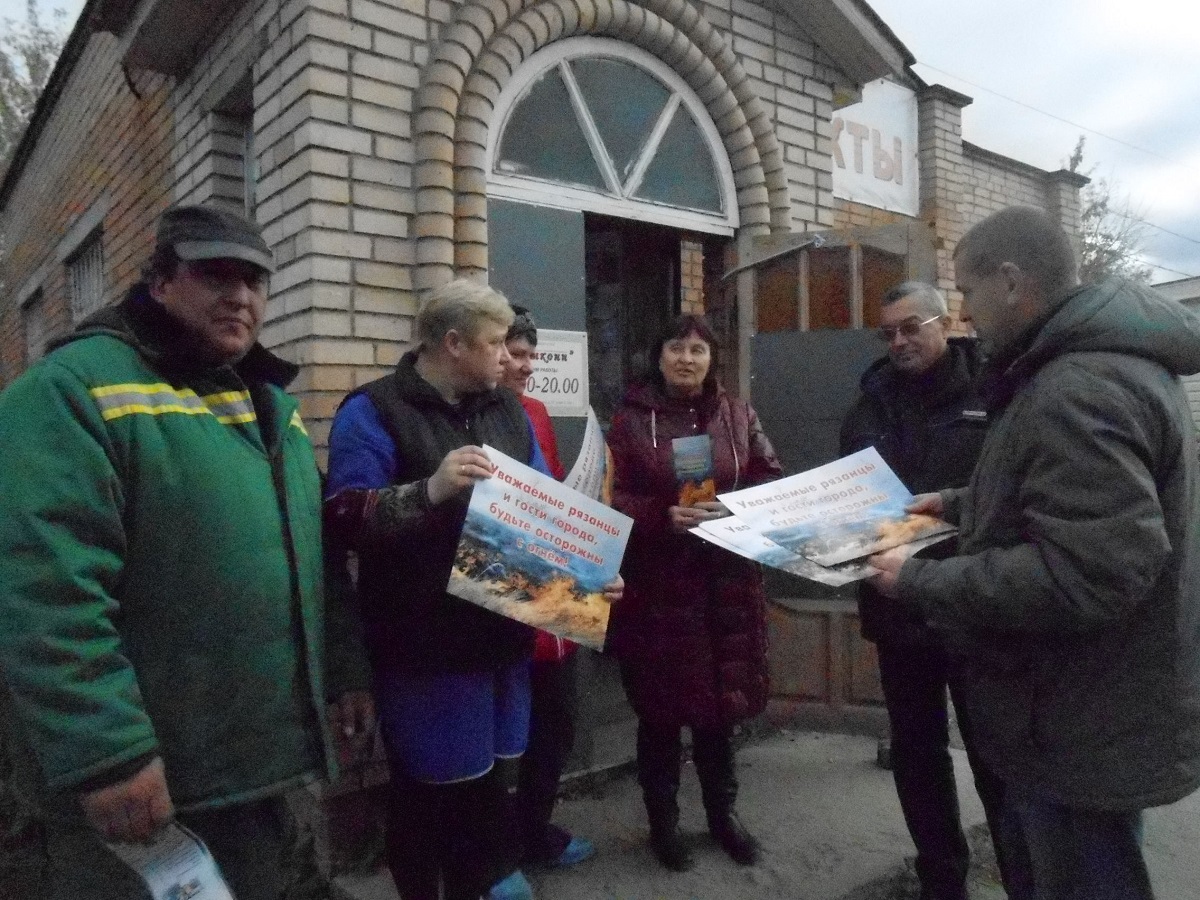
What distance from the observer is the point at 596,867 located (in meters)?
2.98

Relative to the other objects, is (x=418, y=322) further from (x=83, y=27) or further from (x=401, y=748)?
(x=83, y=27)

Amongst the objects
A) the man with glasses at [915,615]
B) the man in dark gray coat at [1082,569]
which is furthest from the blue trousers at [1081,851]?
the man with glasses at [915,615]

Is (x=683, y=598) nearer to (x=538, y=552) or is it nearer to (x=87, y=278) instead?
(x=538, y=552)

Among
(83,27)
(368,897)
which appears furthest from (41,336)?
(368,897)

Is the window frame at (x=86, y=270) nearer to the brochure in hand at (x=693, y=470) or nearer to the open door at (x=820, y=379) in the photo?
the open door at (x=820, y=379)

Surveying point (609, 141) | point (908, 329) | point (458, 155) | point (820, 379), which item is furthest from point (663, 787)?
point (609, 141)

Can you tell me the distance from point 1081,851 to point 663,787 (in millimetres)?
1497

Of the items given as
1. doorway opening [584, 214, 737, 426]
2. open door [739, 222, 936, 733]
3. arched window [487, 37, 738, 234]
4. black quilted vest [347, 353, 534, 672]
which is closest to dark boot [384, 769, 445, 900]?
black quilted vest [347, 353, 534, 672]

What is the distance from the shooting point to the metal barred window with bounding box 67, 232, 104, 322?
5715mm

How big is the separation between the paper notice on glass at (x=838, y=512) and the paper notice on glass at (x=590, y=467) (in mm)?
519

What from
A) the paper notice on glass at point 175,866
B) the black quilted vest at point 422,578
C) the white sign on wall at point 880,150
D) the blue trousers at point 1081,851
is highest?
the white sign on wall at point 880,150

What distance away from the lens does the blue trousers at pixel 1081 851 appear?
158 centimetres

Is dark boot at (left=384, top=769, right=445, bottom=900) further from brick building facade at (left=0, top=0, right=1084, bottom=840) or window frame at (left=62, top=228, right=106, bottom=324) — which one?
window frame at (left=62, top=228, right=106, bottom=324)

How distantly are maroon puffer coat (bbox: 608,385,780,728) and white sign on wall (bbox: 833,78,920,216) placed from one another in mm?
4492
